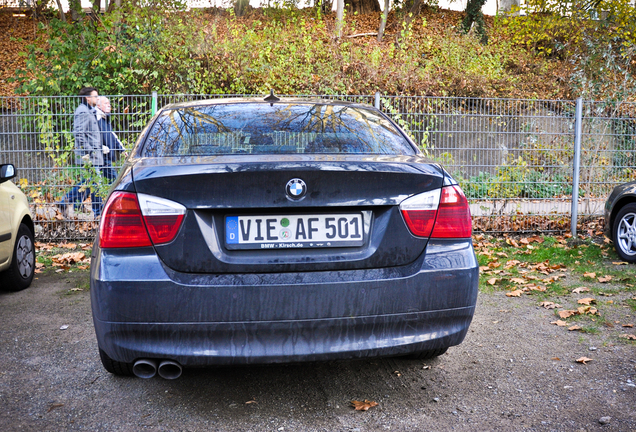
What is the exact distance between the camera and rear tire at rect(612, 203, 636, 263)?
6488 mm

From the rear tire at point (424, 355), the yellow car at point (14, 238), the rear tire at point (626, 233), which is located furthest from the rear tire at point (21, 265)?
the rear tire at point (626, 233)

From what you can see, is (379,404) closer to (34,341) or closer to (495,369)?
(495,369)

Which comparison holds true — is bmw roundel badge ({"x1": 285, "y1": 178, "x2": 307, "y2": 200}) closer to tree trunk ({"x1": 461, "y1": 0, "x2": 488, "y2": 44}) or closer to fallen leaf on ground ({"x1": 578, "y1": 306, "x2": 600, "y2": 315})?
fallen leaf on ground ({"x1": 578, "y1": 306, "x2": 600, "y2": 315})

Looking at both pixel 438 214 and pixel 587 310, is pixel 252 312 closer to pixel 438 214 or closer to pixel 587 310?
pixel 438 214

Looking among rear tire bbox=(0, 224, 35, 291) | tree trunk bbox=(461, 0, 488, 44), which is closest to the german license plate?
rear tire bbox=(0, 224, 35, 291)

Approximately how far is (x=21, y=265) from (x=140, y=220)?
3.71m

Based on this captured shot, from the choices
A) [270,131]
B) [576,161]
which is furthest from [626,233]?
[270,131]

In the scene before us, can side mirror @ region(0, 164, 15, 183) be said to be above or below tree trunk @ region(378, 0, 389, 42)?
below

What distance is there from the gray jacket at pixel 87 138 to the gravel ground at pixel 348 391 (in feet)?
13.2

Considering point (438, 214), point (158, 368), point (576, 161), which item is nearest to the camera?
point (158, 368)

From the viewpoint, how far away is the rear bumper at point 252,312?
2451mm

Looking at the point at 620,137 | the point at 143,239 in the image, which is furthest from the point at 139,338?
the point at 620,137

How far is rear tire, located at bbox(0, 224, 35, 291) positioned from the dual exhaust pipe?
11.1ft

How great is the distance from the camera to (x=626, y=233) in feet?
21.7
